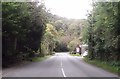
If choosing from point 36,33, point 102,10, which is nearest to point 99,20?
point 102,10

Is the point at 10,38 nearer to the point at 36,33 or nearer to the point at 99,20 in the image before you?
the point at 99,20

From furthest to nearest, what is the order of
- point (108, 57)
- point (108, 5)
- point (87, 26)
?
point (87, 26), point (108, 57), point (108, 5)

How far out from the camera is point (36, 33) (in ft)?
180

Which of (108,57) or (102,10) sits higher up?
(102,10)

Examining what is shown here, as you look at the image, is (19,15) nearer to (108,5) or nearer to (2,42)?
(2,42)

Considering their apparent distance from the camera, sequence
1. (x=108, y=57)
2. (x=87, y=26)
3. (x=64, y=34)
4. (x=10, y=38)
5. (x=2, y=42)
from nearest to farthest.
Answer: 1. (x=2, y=42)
2. (x=10, y=38)
3. (x=108, y=57)
4. (x=87, y=26)
5. (x=64, y=34)

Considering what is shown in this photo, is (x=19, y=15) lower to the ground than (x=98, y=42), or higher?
higher

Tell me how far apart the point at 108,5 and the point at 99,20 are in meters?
5.52

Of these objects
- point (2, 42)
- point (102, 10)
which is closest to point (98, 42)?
point (102, 10)

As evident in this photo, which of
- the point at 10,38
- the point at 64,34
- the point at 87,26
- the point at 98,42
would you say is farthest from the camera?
the point at 64,34

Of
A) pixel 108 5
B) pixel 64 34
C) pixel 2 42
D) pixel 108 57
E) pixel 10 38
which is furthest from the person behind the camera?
pixel 64 34

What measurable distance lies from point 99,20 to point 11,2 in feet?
34.0

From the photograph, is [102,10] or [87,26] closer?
[102,10]

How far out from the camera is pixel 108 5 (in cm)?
3072
